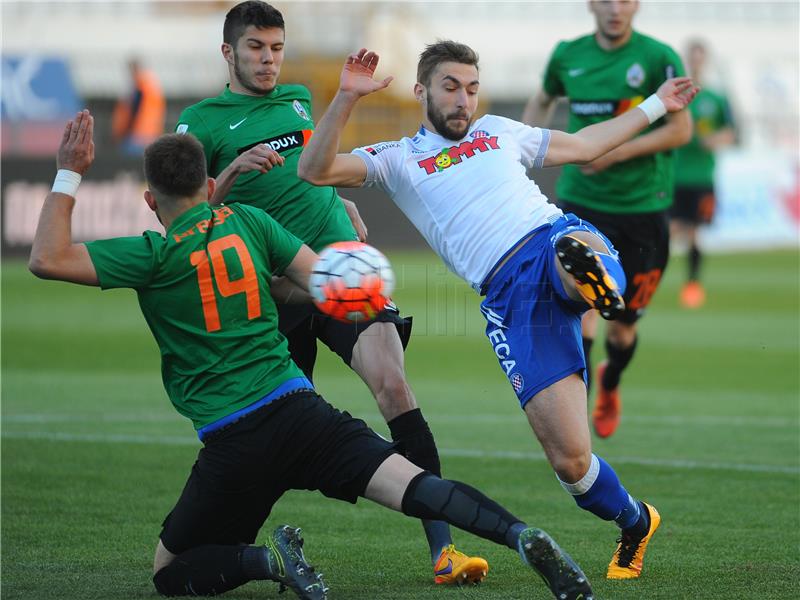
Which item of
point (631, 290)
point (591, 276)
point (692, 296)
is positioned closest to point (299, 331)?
point (591, 276)

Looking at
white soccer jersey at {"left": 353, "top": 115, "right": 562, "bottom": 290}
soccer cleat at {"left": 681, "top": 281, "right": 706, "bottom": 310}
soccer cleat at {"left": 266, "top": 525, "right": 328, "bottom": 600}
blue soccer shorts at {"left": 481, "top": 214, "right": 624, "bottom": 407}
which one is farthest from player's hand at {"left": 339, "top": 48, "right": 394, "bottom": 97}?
soccer cleat at {"left": 681, "top": 281, "right": 706, "bottom": 310}

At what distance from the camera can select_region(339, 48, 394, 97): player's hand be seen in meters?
5.41

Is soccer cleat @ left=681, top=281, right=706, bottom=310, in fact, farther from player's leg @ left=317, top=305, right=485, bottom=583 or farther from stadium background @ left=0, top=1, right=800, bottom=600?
player's leg @ left=317, top=305, right=485, bottom=583

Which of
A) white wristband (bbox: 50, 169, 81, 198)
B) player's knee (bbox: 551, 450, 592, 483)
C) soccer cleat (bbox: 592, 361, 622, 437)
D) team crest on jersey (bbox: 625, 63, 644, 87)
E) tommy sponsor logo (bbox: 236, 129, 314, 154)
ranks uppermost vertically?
team crest on jersey (bbox: 625, 63, 644, 87)

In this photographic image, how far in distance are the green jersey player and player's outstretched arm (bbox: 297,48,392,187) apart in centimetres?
58

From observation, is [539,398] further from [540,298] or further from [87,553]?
[87,553]

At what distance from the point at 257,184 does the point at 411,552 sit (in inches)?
78.0

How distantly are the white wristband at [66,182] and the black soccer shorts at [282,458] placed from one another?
3.58 feet

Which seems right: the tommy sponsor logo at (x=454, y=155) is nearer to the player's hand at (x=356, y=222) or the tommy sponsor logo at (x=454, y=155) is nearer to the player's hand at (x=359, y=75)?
the player's hand at (x=359, y=75)

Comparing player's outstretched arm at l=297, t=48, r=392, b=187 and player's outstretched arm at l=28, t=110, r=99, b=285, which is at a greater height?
player's outstretched arm at l=297, t=48, r=392, b=187

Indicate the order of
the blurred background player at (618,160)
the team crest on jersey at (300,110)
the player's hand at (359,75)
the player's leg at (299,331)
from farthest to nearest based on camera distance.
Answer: the blurred background player at (618,160), the team crest on jersey at (300,110), the player's leg at (299,331), the player's hand at (359,75)

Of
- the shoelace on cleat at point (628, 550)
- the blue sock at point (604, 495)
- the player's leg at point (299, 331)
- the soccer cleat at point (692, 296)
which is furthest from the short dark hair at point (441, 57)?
the soccer cleat at point (692, 296)

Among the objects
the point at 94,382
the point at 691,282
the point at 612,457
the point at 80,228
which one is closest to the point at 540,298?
the point at 612,457

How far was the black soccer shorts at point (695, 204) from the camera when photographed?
18.5m
